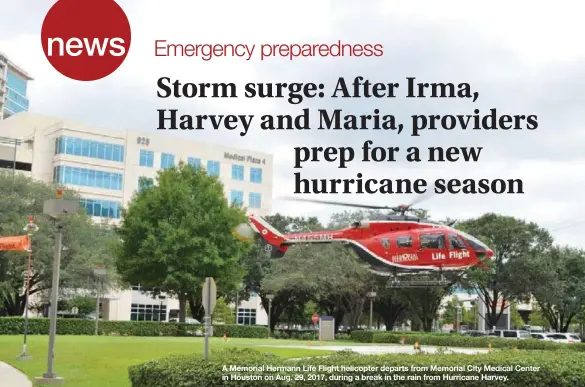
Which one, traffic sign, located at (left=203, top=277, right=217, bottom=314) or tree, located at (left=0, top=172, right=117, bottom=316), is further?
tree, located at (left=0, top=172, right=117, bottom=316)

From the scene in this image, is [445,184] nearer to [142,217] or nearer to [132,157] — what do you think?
[142,217]

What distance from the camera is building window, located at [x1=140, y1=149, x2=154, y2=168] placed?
74062mm

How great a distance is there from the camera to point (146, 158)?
74.4 m

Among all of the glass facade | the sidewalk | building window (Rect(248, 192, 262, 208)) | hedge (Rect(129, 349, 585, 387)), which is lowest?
→ the sidewalk

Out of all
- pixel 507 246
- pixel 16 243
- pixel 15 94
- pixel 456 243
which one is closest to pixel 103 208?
pixel 507 246

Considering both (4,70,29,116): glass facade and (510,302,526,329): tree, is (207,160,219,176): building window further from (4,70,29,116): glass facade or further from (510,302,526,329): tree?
(4,70,29,116): glass facade

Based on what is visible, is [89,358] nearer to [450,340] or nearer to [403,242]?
[403,242]

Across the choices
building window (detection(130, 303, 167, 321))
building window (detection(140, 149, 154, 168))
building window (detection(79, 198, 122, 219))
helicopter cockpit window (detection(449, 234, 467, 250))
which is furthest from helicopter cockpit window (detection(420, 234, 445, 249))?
building window (detection(140, 149, 154, 168))

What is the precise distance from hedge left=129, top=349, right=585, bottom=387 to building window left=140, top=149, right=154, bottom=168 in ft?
201

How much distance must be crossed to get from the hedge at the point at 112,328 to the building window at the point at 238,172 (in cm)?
3185

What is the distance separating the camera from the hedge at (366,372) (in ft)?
42.5

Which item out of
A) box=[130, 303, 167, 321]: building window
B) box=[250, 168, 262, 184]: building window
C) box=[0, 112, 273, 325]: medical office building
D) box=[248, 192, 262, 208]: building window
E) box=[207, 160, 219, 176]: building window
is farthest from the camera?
box=[250, 168, 262, 184]: building window

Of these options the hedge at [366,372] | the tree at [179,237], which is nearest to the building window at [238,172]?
the tree at [179,237]

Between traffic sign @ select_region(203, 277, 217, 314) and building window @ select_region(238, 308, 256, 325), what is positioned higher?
traffic sign @ select_region(203, 277, 217, 314)
